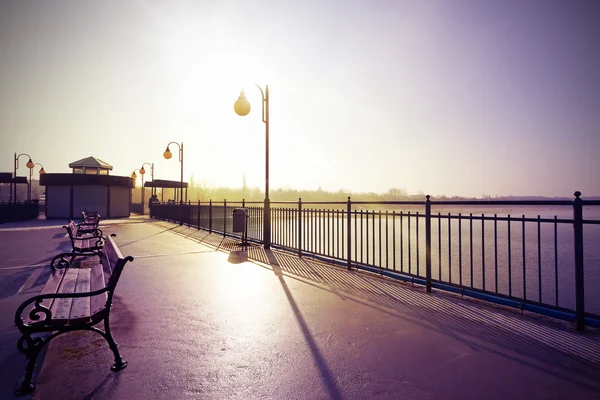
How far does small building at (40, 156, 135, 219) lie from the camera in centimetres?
2867

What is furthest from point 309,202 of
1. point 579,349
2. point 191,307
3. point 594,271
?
point 594,271

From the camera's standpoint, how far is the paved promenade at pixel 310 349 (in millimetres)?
2576

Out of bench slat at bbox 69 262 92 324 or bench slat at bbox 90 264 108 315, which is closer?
bench slat at bbox 69 262 92 324

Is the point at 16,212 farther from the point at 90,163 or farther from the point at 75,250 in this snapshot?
the point at 75,250

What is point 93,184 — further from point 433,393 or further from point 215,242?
point 433,393

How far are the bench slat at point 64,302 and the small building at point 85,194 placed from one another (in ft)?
97.4

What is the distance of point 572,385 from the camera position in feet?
8.45

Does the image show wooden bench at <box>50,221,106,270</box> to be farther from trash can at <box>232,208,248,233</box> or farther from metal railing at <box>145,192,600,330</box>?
metal railing at <box>145,192,600,330</box>

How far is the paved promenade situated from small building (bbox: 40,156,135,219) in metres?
28.3

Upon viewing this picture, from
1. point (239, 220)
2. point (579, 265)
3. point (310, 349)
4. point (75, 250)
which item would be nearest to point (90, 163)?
point (239, 220)

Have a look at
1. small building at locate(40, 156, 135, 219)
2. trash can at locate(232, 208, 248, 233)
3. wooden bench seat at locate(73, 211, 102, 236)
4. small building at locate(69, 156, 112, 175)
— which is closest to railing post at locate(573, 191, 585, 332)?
trash can at locate(232, 208, 248, 233)

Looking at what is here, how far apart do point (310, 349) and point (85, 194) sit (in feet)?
110

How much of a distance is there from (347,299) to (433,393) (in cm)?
238

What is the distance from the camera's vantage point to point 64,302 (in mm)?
3275
